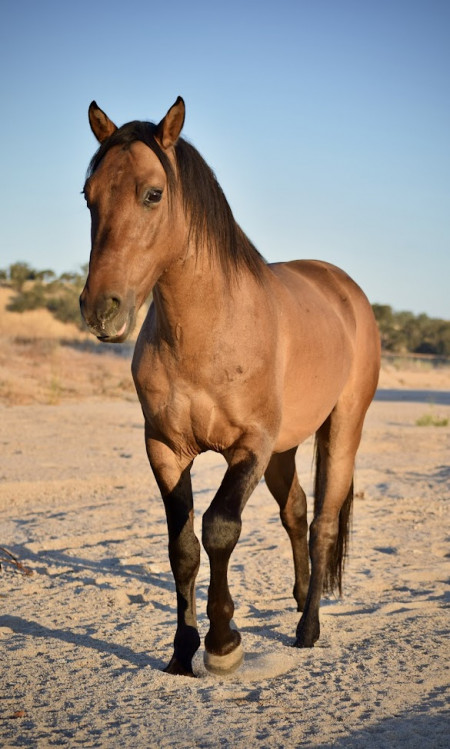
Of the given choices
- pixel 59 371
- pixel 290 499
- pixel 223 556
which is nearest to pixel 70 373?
pixel 59 371

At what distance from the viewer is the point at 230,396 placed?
3.71 m

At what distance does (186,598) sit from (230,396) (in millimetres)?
1024

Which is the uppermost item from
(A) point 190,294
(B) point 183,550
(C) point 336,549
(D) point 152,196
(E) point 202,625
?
(D) point 152,196

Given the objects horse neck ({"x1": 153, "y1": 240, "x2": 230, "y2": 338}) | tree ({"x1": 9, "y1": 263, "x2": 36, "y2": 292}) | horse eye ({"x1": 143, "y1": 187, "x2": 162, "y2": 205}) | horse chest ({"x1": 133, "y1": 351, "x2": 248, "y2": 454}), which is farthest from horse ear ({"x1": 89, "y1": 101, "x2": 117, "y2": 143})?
tree ({"x1": 9, "y1": 263, "x2": 36, "y2": 292})

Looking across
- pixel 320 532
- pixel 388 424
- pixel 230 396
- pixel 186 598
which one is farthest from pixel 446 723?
pixel 388 424

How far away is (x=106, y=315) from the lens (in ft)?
10.1

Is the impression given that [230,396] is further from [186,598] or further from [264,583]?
[264,583]

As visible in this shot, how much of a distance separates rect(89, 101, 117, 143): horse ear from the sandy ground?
2.41 metres

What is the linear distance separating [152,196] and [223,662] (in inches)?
80.3

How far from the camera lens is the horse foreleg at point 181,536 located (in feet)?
12.6

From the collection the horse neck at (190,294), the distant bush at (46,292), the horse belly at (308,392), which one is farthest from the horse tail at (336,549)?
the distant bush at (46,292)

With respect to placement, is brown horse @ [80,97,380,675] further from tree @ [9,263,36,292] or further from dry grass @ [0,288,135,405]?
tree @ [9,263,36,292]

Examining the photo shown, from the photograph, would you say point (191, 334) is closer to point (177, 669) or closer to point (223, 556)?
point (223, 556)

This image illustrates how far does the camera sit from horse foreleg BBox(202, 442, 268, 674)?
11.7ft
